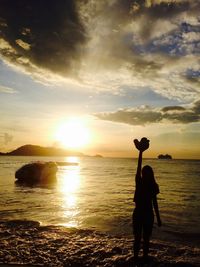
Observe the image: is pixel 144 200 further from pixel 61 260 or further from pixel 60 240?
pixel 60 240

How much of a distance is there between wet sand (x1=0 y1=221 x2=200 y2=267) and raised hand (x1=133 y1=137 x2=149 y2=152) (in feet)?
11.6

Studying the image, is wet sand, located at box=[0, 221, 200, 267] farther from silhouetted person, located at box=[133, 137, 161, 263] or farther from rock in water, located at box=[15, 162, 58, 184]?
rock in water, located at box=[15, 162, 58, 184]

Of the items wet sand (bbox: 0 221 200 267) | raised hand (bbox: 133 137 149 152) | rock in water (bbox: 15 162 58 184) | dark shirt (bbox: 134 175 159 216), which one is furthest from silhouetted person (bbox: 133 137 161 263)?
rock in water (bbox: 15 162 58 184)

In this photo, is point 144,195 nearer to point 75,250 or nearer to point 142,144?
point 142,144

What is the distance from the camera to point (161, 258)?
926cm

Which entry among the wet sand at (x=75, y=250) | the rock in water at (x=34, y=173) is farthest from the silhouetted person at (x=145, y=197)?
the rock in water at (x=34, y=173)

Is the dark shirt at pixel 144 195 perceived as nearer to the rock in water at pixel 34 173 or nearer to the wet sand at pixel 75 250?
the wet sand at pixel 75 250


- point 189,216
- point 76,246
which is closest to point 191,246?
point 76,246

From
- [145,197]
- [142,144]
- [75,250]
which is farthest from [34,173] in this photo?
[142,144]

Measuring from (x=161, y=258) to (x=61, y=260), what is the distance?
10.1 feet

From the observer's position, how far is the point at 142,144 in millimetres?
7285

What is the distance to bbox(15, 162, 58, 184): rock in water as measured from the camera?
3831 centimetres

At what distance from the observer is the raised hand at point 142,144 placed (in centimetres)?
726

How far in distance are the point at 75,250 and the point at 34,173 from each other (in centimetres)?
2993
